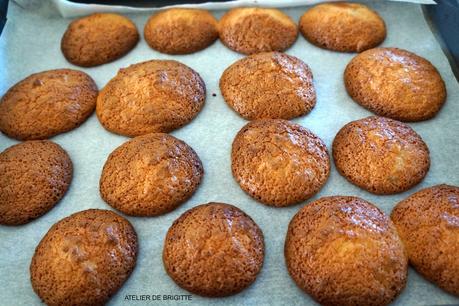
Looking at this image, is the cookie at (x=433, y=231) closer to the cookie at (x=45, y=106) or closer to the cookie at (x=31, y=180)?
the cookie at (x=31, y=180)

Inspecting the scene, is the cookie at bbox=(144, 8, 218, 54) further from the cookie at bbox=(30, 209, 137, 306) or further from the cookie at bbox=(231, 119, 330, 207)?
the cookie at bbox=(30, 209, 137, 306)

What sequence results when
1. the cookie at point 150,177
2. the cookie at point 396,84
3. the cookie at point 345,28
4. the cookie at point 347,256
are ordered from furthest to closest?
1. the cookie at point 345,28
2. the cookie at point 396,84
3. the cookie at point 150,177
4. the cookie at point 347,256

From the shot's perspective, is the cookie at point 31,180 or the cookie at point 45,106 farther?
the cookie at point 45,106

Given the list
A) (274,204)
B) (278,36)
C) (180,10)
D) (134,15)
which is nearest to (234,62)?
(278,36)

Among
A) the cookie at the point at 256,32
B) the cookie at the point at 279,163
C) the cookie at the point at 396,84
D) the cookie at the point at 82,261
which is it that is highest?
the cookie at the point at 256,32

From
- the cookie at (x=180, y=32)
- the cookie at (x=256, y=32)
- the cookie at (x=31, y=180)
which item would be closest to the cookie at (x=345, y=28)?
the cookie at (x=256, y=32)

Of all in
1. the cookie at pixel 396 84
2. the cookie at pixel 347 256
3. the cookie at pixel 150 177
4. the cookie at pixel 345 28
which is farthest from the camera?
the cookie at pixel 345 28

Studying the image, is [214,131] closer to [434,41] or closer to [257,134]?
[257,134]

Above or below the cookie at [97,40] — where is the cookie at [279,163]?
below
